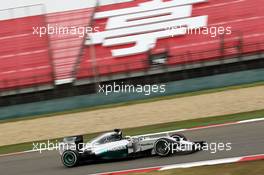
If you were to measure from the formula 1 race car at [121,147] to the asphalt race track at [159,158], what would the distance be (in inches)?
6.4

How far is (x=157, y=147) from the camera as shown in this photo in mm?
10188

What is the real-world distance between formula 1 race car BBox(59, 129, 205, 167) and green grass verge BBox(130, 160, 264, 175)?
1.34 metres

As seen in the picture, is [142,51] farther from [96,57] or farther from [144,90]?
[144,90]

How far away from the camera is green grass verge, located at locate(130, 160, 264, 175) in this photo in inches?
310

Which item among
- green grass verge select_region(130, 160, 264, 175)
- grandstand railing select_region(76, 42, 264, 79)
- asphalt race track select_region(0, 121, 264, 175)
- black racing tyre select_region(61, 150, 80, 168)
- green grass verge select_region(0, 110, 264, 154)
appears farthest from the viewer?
grandstand railing select_region(76, 42, 264, 79)

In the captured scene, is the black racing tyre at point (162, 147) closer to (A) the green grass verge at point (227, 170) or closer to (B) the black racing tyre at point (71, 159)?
(A) the green grass verge at point (227, 170)

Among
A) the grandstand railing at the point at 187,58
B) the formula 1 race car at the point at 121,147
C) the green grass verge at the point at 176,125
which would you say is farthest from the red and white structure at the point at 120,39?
the formula 1 race car at the point at 121,147

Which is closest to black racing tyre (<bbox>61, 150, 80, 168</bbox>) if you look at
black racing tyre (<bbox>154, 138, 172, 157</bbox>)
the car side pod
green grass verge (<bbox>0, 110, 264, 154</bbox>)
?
black racing tyre (<bbox>154, 138, 172, 157</bbox>)

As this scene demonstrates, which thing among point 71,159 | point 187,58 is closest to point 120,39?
point 187,58

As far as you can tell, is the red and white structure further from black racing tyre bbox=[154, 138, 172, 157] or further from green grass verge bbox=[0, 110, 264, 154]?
black racing tyre bbox=[154, 138, 172, 157]

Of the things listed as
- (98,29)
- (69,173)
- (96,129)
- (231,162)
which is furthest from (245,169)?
(98,29)

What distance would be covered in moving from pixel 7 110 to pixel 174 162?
49.6 feet

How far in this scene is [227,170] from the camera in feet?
26.6

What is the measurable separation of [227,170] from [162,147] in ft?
7.42
